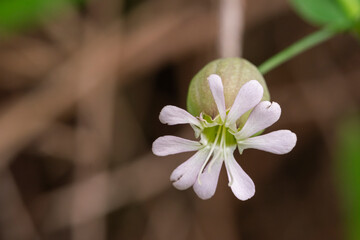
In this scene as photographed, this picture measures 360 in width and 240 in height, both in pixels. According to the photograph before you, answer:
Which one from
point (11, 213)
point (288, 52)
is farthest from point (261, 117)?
point (11, 213)

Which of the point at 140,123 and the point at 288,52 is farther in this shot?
the point at 140,123

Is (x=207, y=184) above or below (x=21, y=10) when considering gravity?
below

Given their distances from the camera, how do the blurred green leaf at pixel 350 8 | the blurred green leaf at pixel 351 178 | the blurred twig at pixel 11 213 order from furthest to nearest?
the blurred twig at pixel 11 213, the blurred green leaf at pixel 351 178, the blurred green leaf at pixel 350 8

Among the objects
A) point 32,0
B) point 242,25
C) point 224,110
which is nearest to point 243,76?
point 224,110

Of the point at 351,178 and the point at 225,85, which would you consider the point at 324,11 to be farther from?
the point at 225,85

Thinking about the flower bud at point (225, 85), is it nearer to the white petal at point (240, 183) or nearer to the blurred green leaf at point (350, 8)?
the white petal at point (240, 183)

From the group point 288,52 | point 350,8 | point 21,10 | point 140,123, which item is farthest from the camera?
point 140,123

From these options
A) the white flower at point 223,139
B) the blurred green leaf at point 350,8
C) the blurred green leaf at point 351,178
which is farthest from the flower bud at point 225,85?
the blurred green leaf at point 351,178

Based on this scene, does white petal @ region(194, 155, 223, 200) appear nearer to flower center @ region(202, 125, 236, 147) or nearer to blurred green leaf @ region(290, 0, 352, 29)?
flower center @ region(202, 125, 236, 147)

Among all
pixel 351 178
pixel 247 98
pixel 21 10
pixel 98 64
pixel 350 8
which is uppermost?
pixel 21 10
